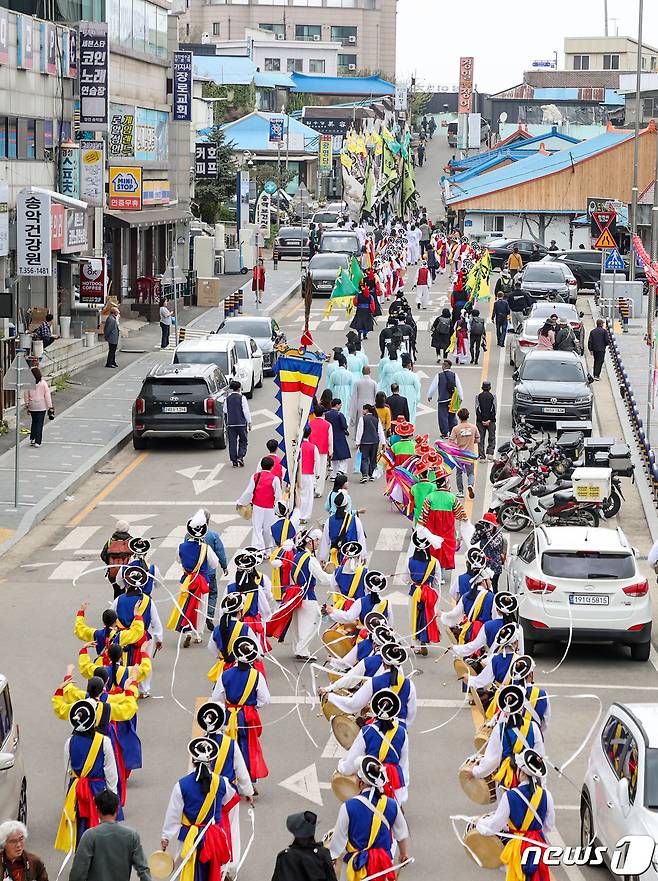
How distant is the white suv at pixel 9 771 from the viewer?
36.5 feet

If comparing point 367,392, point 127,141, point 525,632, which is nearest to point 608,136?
point 127,141

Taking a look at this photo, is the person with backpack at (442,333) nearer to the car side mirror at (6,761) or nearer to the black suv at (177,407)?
the black suv at (177,407)

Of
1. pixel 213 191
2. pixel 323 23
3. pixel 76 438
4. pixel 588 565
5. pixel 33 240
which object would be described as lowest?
pixel 76 438

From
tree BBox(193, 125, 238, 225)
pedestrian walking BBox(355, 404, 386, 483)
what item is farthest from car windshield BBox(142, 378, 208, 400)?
tree BBox(193, 125, 238, 225)

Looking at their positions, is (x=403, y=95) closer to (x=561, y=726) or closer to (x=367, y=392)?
(x=367, y=392)

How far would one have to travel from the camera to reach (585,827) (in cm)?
1188

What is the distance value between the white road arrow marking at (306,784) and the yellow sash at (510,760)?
2.29 m

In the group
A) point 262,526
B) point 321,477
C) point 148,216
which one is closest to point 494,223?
point 148,216

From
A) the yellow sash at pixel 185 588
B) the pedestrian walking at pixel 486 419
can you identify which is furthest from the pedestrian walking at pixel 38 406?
the yellow sash at pixel 185 588

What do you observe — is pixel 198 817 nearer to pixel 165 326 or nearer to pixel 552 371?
pixel 552 371

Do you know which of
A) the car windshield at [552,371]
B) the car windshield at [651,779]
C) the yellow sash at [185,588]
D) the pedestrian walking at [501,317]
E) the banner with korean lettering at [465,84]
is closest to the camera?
the car windshield at [651,779]

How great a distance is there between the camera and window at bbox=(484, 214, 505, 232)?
7275 cm

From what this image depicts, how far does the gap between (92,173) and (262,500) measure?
67.9 feet

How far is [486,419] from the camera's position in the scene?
2775 centimetres
